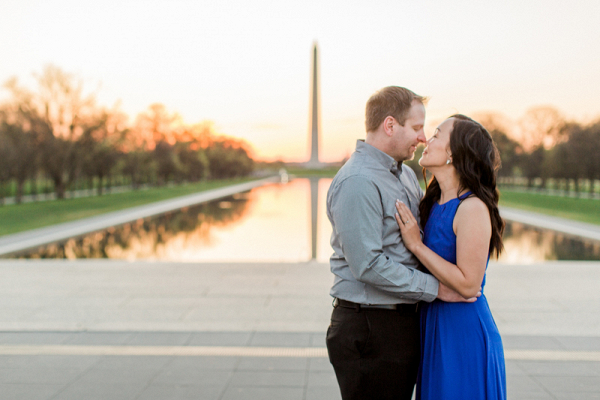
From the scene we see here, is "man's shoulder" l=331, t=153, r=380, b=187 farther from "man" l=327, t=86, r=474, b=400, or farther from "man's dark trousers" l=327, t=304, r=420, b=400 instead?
"man's dark trousers" l=327, t=304, r=420, b=400

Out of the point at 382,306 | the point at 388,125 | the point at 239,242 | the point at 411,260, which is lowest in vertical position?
the point at 239,242

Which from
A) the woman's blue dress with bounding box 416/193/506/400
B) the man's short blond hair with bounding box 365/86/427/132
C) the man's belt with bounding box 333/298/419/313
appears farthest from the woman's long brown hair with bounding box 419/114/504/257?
the man's belt with bounding box 333/298/419/313

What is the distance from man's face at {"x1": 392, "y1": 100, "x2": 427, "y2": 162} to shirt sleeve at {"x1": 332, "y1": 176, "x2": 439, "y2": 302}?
0.81 ft

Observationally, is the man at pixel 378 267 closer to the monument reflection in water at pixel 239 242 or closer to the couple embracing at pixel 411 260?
the couple embracing at pixel 411 260

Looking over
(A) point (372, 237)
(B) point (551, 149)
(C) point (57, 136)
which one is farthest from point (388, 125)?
(B) point (551, 149)

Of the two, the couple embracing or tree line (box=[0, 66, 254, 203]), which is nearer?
the couple embracing

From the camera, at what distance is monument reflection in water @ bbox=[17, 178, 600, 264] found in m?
10.8

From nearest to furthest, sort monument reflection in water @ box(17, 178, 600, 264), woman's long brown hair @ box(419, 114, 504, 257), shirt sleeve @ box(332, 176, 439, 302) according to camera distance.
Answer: shirt sleeve @ box(332, 176, 439, 302) < woman's long brown hair @ box(419, 114, 504, 257) < monument reflection in water @ box(17, 178, 600, 264)

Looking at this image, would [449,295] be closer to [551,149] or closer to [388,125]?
[388,125]

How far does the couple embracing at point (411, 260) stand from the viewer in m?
2.02

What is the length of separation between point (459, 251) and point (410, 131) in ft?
1.85

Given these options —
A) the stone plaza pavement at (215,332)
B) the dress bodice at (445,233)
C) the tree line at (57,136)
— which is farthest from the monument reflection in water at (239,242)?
the tree line at (57,136)

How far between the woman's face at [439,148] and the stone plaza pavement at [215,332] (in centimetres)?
214

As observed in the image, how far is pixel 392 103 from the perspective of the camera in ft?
6.79
